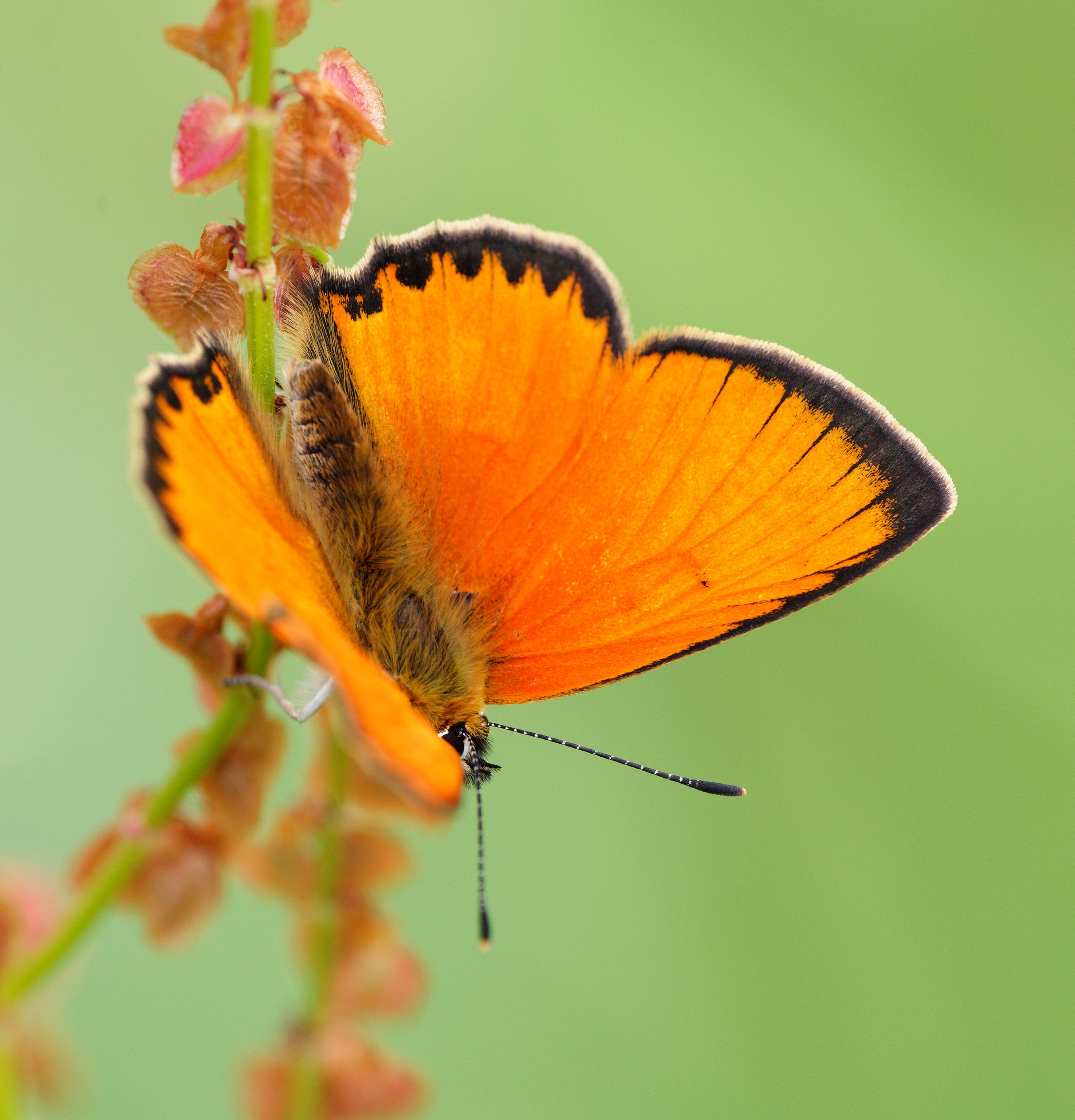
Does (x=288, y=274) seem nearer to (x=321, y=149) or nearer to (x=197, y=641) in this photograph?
(x=321, y=149)

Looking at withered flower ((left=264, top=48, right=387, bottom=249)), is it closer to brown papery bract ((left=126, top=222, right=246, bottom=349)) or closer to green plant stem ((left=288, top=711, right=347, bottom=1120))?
brown papery bract ((left=126, top=222, right=246, bottom=349))

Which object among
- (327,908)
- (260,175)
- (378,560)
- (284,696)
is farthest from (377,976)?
(260,175)

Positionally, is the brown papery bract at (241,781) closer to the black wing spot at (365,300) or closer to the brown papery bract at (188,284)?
the brown papery bract at (188,284)

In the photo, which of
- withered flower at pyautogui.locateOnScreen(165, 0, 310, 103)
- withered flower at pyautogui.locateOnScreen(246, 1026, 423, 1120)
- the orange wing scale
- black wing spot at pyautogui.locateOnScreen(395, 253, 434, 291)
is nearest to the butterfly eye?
the orange wing scale

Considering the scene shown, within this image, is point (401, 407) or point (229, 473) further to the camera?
point (401, 407)

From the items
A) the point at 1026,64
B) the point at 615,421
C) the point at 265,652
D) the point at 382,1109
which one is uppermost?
the point at 1026,64

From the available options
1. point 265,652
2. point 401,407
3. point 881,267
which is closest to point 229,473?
point 265,652

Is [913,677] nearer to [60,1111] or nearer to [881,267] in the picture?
[881,267]

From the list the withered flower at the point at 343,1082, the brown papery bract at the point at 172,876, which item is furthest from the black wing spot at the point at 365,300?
the withered flower at the point at 343,1082
